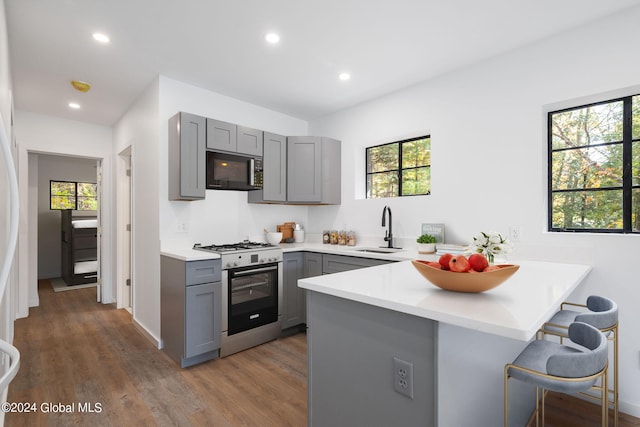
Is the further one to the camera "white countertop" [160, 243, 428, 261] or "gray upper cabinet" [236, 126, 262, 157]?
"gray upper cabinet" [236, 126, 262, 157]

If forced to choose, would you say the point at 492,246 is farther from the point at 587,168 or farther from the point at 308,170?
the point at 308,170

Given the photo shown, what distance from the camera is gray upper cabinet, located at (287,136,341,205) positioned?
3846mm

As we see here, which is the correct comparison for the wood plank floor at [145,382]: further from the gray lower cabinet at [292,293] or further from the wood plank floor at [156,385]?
the gray lower cabinet at [292,293]

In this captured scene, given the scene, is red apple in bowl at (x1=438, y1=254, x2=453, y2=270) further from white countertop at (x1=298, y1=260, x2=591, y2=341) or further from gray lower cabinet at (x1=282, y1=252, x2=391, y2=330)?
gray lower cabinet at (x1=282, y1=252, x2=391, y2=330)

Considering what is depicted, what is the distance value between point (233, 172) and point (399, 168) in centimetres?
178

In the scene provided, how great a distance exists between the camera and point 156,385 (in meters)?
2.40

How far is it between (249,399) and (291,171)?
7.86 feet

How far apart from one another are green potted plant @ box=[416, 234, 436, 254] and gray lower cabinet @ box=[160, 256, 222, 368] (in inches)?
70.0

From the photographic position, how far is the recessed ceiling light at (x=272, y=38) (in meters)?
2.44

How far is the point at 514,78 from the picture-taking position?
8.61 feet

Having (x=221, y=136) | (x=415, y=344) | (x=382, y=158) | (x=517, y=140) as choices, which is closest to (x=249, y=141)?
(x=221, y=136)

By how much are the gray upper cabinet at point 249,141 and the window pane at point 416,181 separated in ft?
5.26

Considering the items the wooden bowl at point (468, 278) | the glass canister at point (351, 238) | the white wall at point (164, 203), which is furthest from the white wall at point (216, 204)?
the wooden bowl at point (468, 278)

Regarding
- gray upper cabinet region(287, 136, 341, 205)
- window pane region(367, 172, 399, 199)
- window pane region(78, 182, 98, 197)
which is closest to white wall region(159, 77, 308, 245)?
gray upper cabinet region(287, 136, 341, 205)
